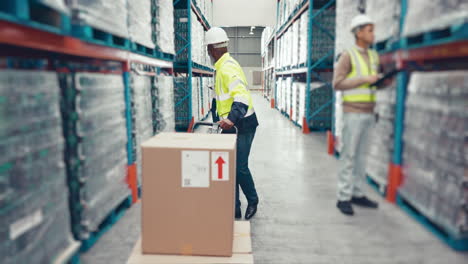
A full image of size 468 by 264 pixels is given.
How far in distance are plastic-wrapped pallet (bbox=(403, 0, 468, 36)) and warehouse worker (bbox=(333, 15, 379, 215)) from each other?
0.36 m

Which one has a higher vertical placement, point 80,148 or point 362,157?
point 80,148

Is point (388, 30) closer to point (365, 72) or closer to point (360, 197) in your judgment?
point (365, 72)

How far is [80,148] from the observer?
2639 mm

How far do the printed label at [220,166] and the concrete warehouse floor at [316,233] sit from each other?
105 centimetres

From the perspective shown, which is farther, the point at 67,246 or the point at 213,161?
the point at 67,246

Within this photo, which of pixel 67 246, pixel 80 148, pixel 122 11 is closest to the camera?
pixel 67 246

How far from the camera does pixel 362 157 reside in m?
3.73

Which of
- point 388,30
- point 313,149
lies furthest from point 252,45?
point 388,30

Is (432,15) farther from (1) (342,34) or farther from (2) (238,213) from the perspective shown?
(1) (342,34)

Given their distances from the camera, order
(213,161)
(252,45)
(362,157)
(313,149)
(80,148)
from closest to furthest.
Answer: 1. (213,161)
2. (80,148)
3. (362,157)
4. (313,149)
5. (252,45)

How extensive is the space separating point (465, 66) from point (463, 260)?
1.66m

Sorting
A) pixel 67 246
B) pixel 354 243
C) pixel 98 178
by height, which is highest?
pixel 98 178

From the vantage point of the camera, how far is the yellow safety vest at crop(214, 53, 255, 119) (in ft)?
10.2

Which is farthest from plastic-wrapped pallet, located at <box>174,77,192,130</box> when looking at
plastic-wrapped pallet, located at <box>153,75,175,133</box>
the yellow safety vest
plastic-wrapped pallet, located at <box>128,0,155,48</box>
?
the yellow safety vest
